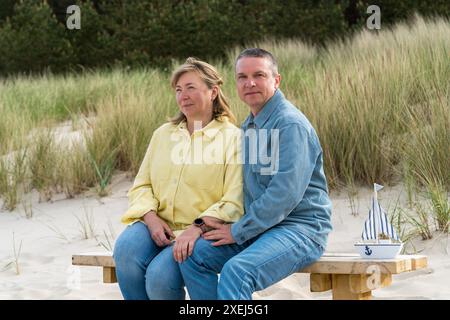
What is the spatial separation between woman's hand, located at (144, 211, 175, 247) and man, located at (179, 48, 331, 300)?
21 centimetres

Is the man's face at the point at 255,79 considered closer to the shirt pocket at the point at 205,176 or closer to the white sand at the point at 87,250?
the shirt pocket at the point at 205,176

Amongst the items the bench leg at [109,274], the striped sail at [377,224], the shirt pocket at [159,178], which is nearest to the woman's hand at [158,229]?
the shirt pocket at [159,178]

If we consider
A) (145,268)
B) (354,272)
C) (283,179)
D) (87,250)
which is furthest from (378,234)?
(87,250)

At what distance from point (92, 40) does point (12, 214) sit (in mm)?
11343

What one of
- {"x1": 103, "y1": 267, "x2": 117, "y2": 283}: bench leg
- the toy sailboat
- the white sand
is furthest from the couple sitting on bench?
the white sand

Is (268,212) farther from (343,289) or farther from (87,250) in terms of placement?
(87,250)

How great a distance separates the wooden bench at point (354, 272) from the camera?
3408 mm

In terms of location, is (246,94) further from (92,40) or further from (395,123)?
(92,40)

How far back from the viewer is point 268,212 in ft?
11.1

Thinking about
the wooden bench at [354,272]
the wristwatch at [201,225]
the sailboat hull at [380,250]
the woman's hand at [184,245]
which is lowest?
the wooden bench at [354,272]

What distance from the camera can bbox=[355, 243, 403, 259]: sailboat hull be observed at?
11.3ft

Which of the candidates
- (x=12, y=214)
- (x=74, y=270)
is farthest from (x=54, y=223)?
(x=74, y=270)

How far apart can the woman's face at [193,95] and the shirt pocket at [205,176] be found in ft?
0.84

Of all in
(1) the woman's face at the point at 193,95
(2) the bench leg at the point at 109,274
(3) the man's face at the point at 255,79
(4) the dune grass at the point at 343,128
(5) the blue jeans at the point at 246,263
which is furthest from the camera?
(4) the dune grass at the point at 343,128
